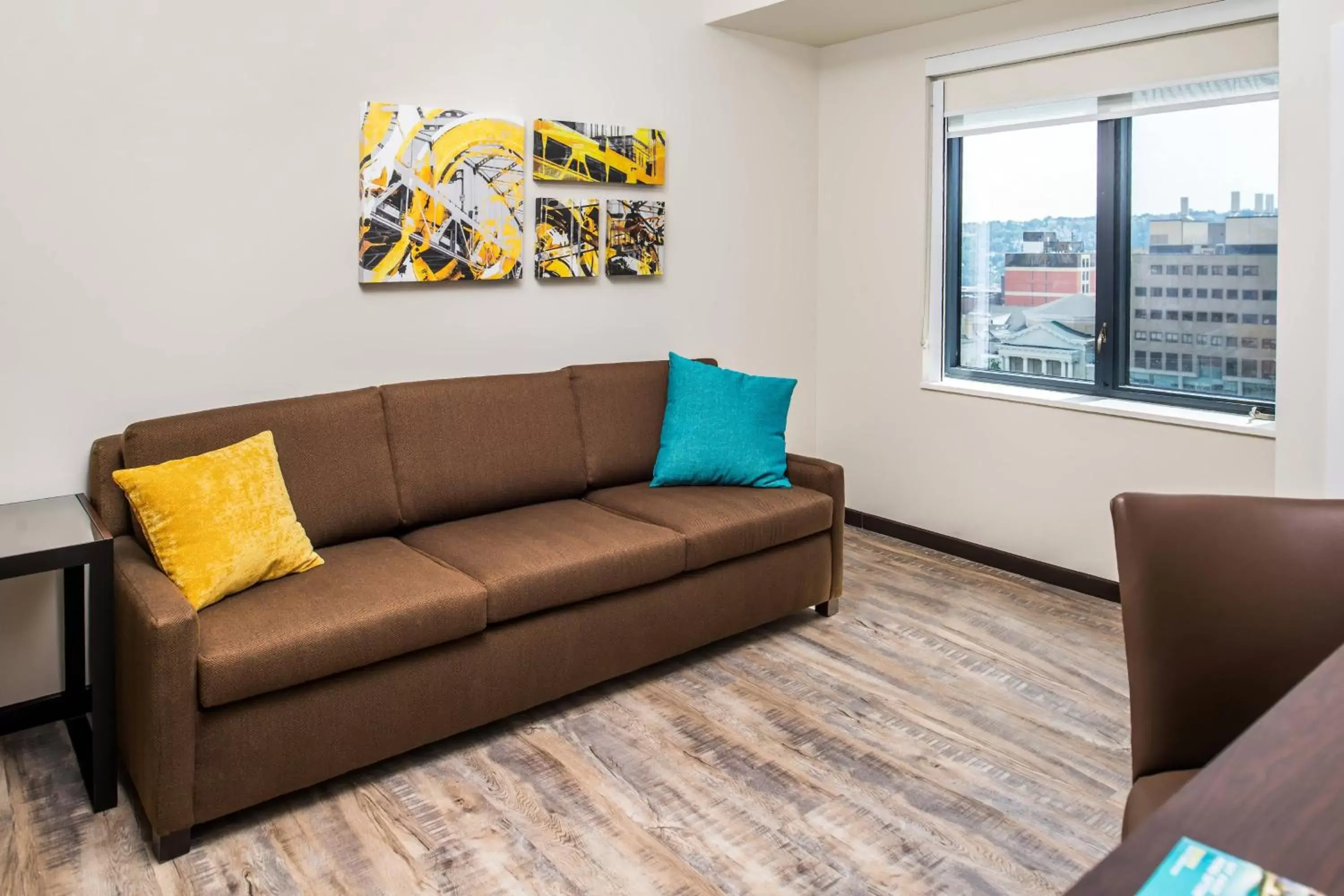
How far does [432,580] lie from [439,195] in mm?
1467

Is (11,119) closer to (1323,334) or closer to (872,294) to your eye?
(872,294)

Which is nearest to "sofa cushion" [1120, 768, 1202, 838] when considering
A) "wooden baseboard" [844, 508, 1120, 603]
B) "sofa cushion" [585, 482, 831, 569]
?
"sofa cushion" [585, 482, 831, 569]

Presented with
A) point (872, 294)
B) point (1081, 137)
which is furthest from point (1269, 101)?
point (872, 294)

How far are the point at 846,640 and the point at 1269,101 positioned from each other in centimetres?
226

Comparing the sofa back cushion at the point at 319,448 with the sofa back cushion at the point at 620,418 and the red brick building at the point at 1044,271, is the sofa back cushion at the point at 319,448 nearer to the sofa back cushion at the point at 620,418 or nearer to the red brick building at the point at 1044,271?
the sofa back cushion at the point at 620,418

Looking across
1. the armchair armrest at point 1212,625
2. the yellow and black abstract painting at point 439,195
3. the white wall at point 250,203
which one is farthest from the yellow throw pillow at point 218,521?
the armchair armrest at point 1212,625

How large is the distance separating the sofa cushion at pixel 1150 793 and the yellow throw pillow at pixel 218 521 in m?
2.05

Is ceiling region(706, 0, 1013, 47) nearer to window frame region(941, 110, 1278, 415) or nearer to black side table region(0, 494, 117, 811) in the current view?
window frame region(941, 110, 1278, 415)

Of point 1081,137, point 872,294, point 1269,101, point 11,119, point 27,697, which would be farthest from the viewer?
point 872,294

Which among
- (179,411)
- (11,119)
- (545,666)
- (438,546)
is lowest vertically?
(545,666)

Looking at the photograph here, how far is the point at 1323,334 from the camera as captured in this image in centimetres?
293

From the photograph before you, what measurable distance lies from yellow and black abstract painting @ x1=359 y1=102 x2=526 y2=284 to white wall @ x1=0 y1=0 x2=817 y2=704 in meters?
0.06

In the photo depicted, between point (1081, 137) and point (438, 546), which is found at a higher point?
point (1081, 137)

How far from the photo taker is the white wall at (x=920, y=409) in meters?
3.79
